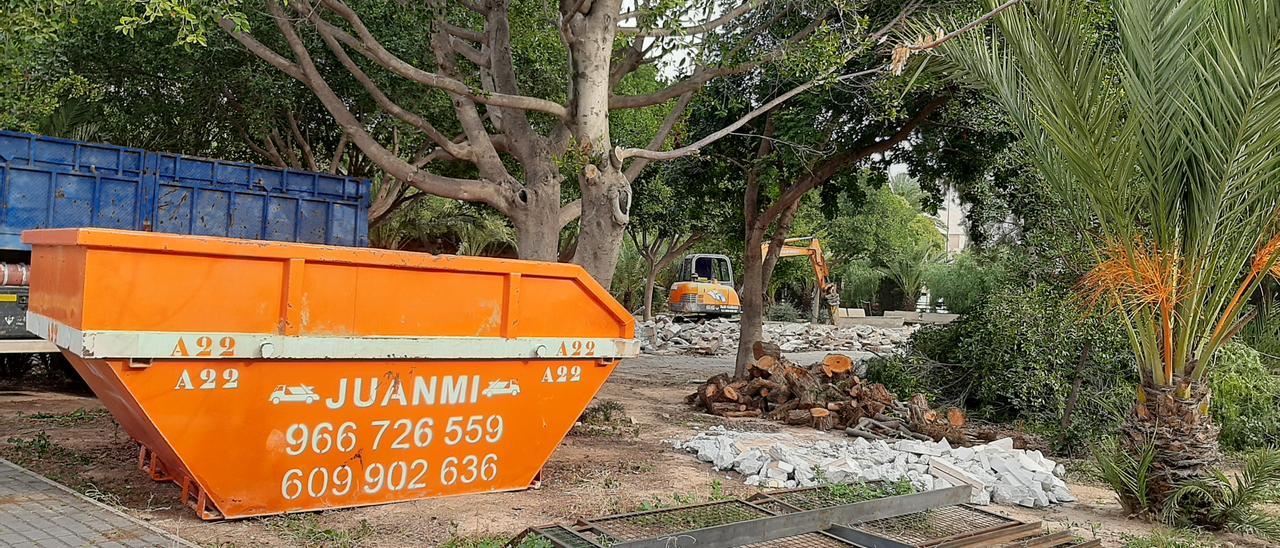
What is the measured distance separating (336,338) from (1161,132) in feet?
19.0

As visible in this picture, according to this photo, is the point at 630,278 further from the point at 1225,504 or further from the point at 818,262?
the point at 1225,504

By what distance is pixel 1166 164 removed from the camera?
22.6ft

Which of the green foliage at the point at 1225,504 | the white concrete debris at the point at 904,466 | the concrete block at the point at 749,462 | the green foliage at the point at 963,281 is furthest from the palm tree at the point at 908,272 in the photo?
the green foliage at the point at 1225,504

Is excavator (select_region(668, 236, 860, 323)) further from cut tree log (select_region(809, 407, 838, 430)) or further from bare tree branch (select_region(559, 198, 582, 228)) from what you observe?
bare tree branch (select_region(559, 198, 582, 228))

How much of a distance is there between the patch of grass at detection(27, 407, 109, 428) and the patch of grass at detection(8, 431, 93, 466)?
108cm

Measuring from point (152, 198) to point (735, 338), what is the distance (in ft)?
53.2

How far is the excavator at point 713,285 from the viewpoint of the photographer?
96.2 feet

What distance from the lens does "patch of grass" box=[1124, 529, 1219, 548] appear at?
6.25 m

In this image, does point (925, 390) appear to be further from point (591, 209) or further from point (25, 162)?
point (25, 162)

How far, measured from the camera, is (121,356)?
5.04 meters

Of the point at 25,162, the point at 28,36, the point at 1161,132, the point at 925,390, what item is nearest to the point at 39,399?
the point at 25,162

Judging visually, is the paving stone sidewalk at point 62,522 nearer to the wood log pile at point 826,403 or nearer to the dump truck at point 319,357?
the dump truck at point 319,357

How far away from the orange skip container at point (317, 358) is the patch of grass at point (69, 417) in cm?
282

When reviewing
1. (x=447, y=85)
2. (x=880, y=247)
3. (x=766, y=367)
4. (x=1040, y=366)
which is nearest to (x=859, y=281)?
(x=880, y=247)
